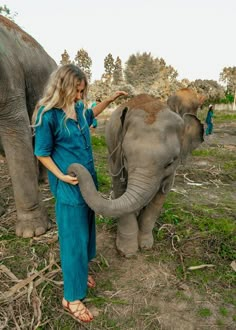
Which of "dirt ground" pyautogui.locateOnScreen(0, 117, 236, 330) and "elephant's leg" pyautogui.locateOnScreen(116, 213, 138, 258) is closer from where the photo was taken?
"dirt ground" pyautogui.locateOnScreen(0, 117, 236, 330)

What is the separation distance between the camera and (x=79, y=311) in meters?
2.22

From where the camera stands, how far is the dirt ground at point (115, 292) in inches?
87.4

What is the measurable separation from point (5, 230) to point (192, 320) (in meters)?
2.09

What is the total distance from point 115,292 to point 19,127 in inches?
68.9

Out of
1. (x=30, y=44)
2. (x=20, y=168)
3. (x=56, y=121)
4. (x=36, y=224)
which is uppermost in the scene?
(x=30, y=44)

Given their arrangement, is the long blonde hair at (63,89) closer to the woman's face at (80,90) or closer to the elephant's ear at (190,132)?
the woman's face at (80,90)

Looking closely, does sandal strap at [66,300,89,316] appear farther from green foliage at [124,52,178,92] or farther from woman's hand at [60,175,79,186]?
green foliage at [124,52,178,92]

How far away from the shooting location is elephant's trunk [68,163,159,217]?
193 cm

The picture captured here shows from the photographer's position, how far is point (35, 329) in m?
2.10

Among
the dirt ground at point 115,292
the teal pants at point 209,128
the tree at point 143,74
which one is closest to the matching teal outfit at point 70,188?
the dirt ground at point 115,292

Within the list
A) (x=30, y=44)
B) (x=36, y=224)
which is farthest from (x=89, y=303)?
(x=30, y=44)

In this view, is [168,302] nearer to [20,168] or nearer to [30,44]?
[20,168]

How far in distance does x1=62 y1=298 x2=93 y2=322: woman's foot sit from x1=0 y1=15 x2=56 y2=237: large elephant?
1.20 m

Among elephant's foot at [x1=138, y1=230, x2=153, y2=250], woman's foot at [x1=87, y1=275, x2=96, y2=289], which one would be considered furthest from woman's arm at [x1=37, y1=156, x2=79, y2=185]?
elephant's foot at [x1=138, y1=230, x2=153, y2=250]
